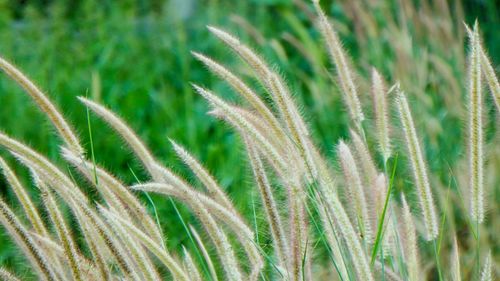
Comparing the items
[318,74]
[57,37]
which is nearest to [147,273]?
[318,74]

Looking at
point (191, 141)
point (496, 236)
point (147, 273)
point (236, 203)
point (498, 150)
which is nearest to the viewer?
point (147, 273)

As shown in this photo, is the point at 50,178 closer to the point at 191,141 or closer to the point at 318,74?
the point at 191,141

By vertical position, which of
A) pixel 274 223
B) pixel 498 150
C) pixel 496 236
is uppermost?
pixel 274 223

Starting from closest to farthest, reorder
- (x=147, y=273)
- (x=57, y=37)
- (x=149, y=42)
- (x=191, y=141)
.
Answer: (x=147, y=273) → (x=191, y=141) → (x=57, y=37) → (x=149, y=42)

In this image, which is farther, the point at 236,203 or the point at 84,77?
the point at 84,77

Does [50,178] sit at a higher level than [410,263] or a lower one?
higher

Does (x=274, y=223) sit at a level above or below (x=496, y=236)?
above

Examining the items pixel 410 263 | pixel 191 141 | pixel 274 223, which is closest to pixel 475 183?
pixel 410 263

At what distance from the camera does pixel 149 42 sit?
4637mm

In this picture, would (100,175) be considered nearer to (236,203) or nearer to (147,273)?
(147,273)

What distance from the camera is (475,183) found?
152cm

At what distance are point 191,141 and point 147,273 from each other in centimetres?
199

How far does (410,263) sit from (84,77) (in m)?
2.66

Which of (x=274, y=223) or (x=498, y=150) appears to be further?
(x=498, y=150)
